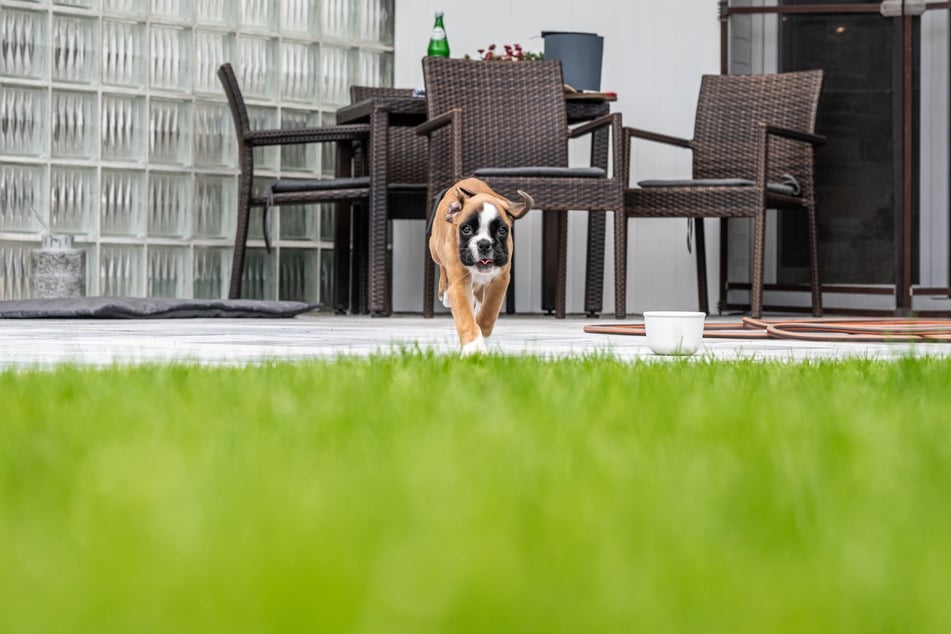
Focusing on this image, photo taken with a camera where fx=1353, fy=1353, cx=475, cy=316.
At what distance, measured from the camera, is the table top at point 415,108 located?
496 cm

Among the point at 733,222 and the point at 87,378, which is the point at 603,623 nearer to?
the point at 87,378

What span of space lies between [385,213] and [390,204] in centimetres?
51

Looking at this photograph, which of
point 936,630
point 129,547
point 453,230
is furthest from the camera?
point 453,230

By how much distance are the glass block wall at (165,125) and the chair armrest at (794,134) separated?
75.8 inches

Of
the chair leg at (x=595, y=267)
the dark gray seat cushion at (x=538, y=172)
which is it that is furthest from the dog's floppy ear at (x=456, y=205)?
the chair leg at (x=595, y=267)

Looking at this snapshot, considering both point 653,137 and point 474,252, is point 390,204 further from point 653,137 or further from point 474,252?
point 474,252

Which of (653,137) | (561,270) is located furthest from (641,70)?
(561,270)

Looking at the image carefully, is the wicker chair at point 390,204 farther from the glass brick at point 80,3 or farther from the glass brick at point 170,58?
the glass brick at point 80,3

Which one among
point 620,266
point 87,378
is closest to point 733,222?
point 620,266

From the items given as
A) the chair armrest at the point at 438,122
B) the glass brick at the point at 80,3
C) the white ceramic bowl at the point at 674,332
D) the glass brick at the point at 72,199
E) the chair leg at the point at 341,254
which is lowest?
the white ceramic bowl at the point at 674,332

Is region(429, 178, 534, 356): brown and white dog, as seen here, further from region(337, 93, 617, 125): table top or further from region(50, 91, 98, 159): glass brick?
region(50, 91, 98, 159): glass brick

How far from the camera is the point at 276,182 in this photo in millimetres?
5191

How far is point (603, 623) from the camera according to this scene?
19.3 inches

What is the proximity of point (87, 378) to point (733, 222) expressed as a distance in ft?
16.2
